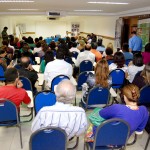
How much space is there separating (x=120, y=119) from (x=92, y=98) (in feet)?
4.08

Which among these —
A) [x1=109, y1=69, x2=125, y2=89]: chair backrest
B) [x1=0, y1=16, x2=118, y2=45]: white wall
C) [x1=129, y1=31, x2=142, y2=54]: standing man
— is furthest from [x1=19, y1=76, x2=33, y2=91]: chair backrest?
[x1=0, y1=16, x2=118, y2=45]: white wall

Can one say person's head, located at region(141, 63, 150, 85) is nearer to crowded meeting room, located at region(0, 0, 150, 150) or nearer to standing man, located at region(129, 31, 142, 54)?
crowded meeting room, located at region(0, 0, 150, 150)

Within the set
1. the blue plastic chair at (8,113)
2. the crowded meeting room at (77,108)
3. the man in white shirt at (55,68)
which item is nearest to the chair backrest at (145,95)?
the crowded meeting room at (77,108)

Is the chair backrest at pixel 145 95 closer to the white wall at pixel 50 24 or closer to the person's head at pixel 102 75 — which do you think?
the person's head at pixel 102 75

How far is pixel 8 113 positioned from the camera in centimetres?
261

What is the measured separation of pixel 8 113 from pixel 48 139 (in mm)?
935

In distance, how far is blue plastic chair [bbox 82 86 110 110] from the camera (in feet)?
10.4

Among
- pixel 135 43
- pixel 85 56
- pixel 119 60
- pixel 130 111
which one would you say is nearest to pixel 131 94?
pixel 130 111

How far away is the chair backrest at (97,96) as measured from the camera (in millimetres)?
3178

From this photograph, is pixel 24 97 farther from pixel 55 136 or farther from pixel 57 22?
pixel 57 22

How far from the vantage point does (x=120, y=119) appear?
2.00 m

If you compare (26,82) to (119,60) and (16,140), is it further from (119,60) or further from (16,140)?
(119,60)

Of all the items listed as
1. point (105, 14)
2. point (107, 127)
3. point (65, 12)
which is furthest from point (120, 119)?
point (105, 14)

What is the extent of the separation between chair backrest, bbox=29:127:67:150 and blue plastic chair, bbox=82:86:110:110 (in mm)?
1286
